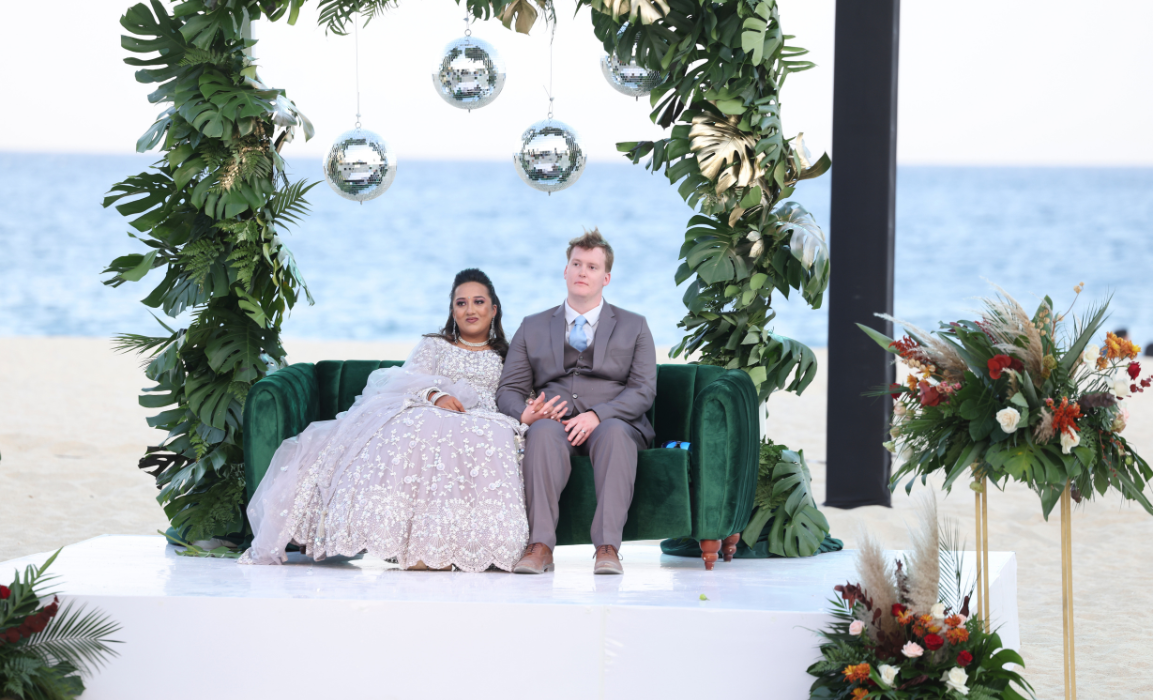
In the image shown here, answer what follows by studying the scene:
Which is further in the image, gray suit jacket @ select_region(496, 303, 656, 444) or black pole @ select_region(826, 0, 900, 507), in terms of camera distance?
black pole @ select_region(826, 0, 900, 507)

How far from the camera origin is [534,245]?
2527 centimetres

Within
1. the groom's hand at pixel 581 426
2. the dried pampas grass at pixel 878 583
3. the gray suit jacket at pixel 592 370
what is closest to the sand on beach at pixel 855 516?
the dried pampas grass at pixel 878 583

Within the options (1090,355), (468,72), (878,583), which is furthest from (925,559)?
(468,72)

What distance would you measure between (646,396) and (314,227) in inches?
875

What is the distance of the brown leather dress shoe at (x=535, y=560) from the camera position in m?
3.50

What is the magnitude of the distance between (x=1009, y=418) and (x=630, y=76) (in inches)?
87.4

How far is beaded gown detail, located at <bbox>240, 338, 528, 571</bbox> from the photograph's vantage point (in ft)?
11.6

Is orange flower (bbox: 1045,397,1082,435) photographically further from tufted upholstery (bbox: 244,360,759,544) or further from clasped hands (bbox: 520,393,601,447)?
clasped hands (bbox: 520,393,601,447)

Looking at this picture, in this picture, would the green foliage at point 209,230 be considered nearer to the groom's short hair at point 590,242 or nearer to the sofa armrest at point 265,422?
the sofa armrest at point 265,422

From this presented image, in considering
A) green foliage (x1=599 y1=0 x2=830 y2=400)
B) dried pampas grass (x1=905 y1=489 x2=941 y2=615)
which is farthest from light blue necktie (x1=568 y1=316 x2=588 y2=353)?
dried pampas grass (x1=905 y1=489 x2=941 y2=615)

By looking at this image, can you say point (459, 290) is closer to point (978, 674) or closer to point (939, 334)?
point (939, 334)

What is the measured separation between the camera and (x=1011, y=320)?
9.05 feet

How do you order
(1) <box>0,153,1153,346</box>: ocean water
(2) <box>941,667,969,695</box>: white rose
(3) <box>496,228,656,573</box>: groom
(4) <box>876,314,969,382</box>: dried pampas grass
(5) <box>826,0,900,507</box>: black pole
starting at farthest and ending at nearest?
(1) <box>0,153,1153,346</box>: ocean water, (5) <box>826,0,900,507</box>: black pole, (3) <box>496,228,656,573</box>: groom, (4) <box>876,314,969,382</box>: dried pampas grass, (2) <box>941,667,969,695</box>: white rose

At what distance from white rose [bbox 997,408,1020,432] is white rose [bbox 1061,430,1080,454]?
115 mm
